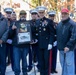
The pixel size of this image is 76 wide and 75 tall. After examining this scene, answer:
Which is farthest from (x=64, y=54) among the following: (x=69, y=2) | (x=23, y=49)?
(x=69, y=2)

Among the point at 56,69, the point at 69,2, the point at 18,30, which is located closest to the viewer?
the point at 18,30

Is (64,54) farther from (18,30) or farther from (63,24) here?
(18,30)

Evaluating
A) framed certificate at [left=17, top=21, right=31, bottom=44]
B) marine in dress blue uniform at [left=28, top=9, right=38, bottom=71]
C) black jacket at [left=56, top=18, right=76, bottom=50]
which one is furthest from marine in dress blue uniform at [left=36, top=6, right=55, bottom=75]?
black jacket at [left=56, top=18, right=76, bottom=50]

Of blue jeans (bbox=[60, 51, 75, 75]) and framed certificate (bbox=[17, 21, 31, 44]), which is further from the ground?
framed certificate (bbox=[17, 21, 31, 44])

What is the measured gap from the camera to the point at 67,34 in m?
6.29

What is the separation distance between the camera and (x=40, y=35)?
6.95m

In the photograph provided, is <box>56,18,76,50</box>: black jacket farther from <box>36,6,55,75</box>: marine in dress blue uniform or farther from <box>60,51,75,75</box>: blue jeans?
<box>36,6,55,75</box>: marine in dress blue uniform

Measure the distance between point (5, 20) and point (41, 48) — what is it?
114 cm

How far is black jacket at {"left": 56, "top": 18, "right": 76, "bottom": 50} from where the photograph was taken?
620cm

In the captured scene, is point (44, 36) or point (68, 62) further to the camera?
point (44, 36)

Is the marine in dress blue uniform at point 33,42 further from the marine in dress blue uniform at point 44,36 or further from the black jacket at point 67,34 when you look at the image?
the black jacket at point 67,34

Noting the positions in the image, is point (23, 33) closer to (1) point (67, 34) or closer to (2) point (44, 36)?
(2) point (44, 36)

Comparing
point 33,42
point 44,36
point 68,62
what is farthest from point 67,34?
point 33,42

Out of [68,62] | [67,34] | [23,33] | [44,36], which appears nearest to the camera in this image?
[67,34]
